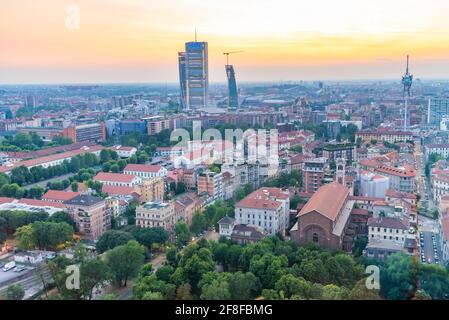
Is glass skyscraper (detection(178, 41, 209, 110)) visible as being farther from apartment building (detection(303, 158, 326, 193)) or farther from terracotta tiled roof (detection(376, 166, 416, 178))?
terracotta tiled roof (detection(376, 166, 416, 178))

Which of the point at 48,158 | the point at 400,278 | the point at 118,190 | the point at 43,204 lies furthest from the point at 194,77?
the point at 400,278

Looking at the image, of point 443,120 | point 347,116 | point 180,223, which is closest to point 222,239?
point 180,223

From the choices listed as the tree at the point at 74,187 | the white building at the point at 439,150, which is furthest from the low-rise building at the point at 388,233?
the white building at the point at 439,150

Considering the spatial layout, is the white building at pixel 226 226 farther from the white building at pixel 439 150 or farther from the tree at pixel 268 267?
the white building at pixel 439 150

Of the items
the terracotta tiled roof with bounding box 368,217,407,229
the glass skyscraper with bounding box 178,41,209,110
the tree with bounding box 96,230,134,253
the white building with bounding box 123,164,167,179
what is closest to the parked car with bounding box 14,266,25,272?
the tree with bounding box 96,230,134,253
